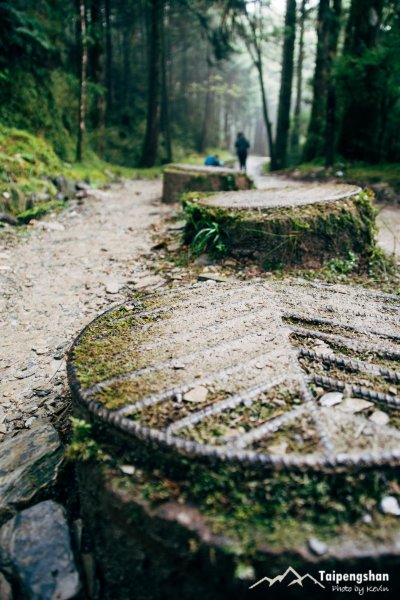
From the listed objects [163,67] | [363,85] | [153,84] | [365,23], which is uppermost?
[163,67]

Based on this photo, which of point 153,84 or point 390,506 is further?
point 153,84

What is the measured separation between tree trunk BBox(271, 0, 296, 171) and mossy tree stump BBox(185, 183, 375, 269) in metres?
12.3

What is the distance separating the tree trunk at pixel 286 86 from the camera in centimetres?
1381

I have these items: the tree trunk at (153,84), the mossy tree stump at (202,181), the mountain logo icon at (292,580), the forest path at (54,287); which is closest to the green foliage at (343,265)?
the forest path at (54,287)

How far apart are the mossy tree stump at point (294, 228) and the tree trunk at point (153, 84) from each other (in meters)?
12.3

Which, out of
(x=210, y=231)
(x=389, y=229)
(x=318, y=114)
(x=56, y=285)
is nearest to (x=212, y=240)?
(x=210, y=231)

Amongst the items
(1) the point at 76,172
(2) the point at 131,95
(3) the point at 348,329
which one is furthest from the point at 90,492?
(2) the point at 131,95

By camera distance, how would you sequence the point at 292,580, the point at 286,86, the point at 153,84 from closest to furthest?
the point at 292,580
the point at 153,84
the point at 286,86

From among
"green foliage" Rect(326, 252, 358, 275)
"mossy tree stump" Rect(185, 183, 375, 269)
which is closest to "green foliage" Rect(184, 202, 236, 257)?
"mossy tree stump" Rect(185, 183, 375, 269)

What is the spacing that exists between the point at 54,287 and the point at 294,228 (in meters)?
2.29

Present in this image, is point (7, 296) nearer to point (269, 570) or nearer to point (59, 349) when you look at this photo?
point (59, 349)

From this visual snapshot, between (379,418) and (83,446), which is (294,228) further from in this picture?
(83,446)

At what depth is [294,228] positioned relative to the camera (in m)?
3.38

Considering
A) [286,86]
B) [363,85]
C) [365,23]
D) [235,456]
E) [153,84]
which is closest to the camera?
[235,456]
